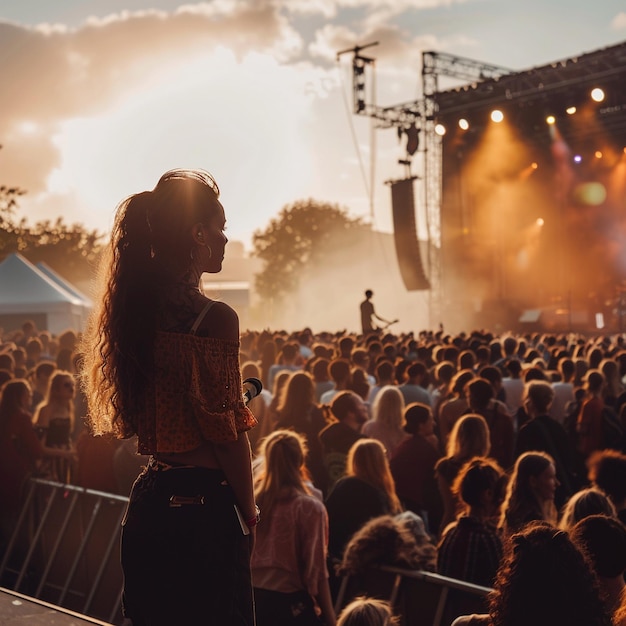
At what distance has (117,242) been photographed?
8.48 feet

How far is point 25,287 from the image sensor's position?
21.1 meters

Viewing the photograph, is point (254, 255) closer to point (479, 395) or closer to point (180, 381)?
point (479, 395)

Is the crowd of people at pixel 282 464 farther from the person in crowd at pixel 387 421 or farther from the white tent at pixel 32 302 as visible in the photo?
the white tent at pixel 32 302

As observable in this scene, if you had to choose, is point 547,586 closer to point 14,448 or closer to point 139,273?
point 139,273

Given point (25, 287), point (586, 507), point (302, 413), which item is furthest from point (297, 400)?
point (25, 287)

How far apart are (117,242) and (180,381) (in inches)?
18.3

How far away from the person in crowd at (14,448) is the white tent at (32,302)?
14.4 metres

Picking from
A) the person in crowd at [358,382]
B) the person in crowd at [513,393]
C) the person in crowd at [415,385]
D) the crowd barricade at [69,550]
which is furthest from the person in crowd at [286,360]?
the crowd barricade at [69,550]

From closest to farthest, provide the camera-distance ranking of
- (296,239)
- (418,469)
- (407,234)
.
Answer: (418,469)
(407,234)
(296,239)

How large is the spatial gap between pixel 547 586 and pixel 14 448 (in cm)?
533

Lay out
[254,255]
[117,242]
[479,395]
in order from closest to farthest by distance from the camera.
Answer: [117,242] < [479,395] < [254,255]

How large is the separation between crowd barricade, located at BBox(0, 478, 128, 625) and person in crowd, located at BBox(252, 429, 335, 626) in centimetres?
179

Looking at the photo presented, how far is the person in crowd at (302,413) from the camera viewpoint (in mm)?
7199

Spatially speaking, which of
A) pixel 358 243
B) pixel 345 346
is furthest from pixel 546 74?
pixel 358 243
